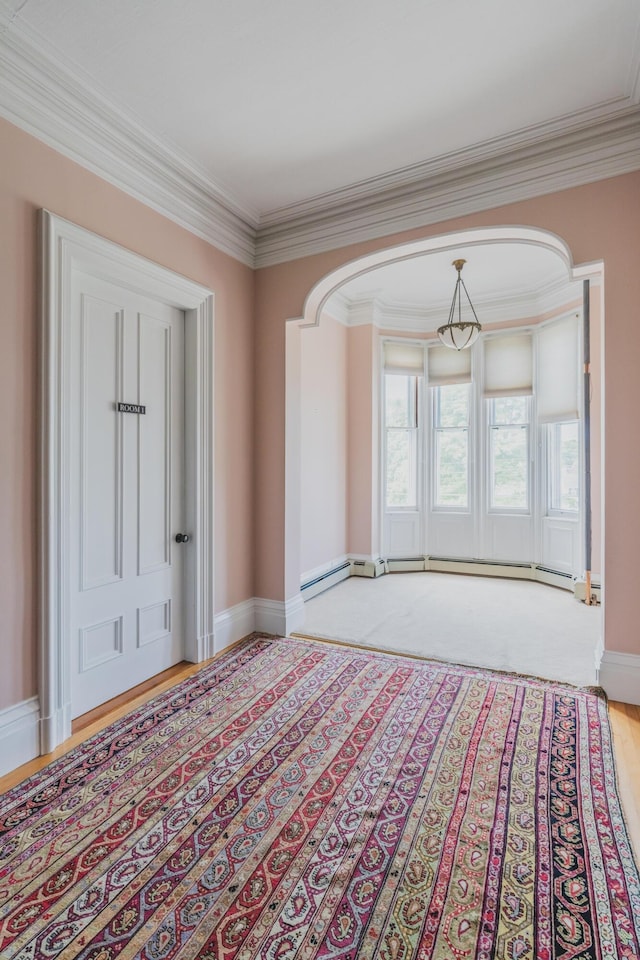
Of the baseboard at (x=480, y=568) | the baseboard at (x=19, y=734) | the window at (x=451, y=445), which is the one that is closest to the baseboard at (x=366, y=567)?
the baseboard at (x=480, y=568)

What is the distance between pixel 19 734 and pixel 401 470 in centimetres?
478

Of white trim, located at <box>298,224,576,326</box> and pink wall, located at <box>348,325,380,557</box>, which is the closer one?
white trim, located at <box>298,224,576,326</box>

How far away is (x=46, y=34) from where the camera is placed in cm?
199

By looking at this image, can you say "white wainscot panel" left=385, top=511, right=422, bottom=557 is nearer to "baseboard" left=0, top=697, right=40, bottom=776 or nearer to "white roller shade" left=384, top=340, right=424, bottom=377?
"white roller shade" left=384, top=340, right=424, bottom=377

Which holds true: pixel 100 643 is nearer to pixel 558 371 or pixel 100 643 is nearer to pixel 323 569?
pixel 323 569

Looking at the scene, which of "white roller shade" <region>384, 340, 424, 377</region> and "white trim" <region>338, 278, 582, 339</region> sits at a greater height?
→ "white trim" <region>338, 278, 582, 339</region>

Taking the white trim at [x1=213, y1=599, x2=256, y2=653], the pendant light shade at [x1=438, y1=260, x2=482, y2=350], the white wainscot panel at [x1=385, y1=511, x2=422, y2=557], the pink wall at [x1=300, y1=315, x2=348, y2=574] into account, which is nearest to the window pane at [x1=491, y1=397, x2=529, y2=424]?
the pendant light shade at [x1=438, y1=260, x2=482, y2=350]

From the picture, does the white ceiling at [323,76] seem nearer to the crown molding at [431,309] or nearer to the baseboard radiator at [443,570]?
the crown molding at [431,309]

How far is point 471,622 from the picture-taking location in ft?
13.0

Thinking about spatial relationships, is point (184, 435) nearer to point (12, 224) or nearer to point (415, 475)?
point (12, 224)

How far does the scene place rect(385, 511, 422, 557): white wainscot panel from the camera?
5.93 m

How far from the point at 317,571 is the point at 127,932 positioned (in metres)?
3.63

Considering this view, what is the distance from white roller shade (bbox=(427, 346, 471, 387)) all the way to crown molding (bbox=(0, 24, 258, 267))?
3.15m

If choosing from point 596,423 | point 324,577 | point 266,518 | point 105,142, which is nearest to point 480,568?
point 324,577
